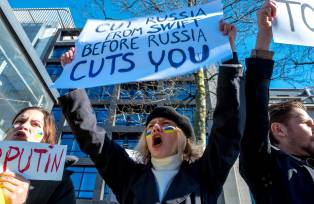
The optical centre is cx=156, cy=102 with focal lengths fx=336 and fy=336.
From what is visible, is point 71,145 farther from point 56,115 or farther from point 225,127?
point 225,127

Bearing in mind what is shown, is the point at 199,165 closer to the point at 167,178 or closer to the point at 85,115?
the point at 167,178

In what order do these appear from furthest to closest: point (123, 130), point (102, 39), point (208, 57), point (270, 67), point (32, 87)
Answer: point (123, 130) → point (32, 87) → point (102, 39) → point (208, 57) → point (270, 67)

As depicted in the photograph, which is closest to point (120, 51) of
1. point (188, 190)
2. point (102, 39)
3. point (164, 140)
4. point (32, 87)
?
point (102, 39)

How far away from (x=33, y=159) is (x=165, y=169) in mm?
743

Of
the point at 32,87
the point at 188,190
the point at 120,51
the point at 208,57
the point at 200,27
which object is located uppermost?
the point at 32,87

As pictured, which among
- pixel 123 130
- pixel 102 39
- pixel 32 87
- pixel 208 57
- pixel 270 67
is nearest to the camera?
pixel 270 67

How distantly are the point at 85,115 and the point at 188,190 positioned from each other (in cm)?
77

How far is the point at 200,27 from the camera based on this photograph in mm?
2273

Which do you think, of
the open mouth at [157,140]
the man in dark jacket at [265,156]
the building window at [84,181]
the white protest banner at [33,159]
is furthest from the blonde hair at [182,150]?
the building window at [84,181]

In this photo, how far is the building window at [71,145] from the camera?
75.0 ft

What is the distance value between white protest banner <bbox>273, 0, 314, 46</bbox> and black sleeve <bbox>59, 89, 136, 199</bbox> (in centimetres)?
118

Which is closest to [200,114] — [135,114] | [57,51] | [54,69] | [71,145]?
[135,114]

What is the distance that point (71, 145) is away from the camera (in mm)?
23391

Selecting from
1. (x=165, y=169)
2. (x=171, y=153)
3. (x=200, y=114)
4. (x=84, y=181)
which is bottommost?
(x=165, y=169)
